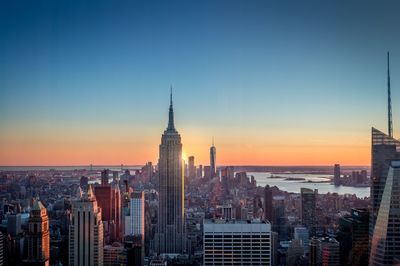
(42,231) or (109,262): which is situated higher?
(42,231)

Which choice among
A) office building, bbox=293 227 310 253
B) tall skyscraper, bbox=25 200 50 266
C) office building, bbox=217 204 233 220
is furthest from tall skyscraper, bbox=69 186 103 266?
office building, bbox=293 227 310 253

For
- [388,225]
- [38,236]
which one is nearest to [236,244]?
[388,225]

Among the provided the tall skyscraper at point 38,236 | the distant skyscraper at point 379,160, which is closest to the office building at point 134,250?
the tall skyscraper at point 38,236

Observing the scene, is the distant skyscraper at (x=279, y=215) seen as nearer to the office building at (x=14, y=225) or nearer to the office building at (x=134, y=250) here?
the office building at (x=134, y=250)

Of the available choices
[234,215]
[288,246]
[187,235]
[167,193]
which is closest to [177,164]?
[167,193]

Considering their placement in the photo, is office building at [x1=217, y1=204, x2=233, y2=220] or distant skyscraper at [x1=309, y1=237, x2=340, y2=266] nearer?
distant skyscraper at [x1=309, y1=237, x2=340, y2=266]

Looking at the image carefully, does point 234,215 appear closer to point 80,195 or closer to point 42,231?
point 80,195

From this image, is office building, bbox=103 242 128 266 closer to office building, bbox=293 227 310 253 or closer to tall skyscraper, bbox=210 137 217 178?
tall skyscraper, bbox=210 137 217 178
